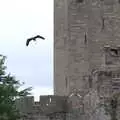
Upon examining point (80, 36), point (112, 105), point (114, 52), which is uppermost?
point (80, 36)

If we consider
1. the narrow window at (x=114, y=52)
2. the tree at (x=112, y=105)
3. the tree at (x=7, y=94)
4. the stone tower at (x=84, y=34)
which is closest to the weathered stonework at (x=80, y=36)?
the stone tower at (x=84, y=34)

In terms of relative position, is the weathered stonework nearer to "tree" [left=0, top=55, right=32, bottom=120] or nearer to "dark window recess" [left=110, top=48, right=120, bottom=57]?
"tree" [left=0, top=55, right=32, bottom=120]

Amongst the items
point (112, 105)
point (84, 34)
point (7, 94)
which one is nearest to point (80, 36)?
point (84, 34)

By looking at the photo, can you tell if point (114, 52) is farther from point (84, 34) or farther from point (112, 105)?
point (84, 34)

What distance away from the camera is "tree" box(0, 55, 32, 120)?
2115 centimetres

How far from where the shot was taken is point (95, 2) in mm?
32000

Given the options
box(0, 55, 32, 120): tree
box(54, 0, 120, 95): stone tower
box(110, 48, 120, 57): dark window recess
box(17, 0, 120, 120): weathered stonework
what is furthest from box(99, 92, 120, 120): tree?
box(54, 0, 120, 95): stone tower

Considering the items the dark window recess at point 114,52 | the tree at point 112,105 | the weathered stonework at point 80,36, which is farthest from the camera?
the weathered stonework at point 80,36

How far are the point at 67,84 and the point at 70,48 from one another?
1.70 meters

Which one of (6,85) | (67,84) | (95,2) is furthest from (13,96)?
(95,2)

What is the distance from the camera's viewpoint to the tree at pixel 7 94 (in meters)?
21.1

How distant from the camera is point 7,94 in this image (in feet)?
76.3

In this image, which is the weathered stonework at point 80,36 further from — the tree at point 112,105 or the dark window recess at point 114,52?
the tree at point 112,105

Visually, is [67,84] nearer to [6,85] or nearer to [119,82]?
[6,85]
